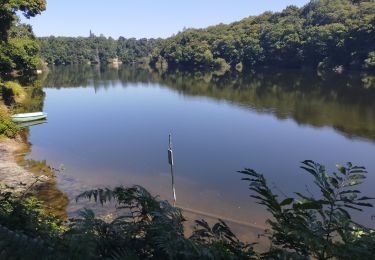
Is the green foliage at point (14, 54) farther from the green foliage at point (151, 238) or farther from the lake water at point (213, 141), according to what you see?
the green foliage at point (151, 238)

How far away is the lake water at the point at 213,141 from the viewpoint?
64.6 feet

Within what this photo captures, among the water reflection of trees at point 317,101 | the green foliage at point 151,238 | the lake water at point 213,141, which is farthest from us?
the water reflection of trees at point 317,101

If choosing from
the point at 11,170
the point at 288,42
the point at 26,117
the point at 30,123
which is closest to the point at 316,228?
the point at 11,170

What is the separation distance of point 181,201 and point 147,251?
1280cm

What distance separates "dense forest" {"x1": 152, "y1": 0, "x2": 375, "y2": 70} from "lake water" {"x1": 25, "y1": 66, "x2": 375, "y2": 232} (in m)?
37.4

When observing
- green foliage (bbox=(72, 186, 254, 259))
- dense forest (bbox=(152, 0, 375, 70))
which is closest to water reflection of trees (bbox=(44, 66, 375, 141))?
dense forest (bbox=(152, 0, 375, 70))

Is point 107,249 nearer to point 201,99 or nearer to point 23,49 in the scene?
point 23,49

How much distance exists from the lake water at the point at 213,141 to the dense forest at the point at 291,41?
3744 centimetres

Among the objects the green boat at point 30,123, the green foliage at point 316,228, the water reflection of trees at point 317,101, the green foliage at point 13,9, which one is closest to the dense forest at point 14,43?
the green foliage at point 13,9

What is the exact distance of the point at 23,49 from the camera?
4500cm

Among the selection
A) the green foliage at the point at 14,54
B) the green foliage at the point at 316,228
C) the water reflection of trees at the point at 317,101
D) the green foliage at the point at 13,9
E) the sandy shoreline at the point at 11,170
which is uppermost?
the green foliage at the point at 13,9

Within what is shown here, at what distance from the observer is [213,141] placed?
29.6 meters

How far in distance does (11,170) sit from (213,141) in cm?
1471

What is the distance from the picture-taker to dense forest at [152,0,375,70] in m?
88.4
